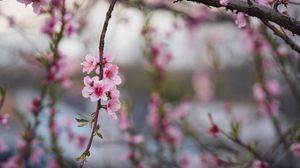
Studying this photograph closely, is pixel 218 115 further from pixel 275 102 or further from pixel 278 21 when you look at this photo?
pixel 278 21

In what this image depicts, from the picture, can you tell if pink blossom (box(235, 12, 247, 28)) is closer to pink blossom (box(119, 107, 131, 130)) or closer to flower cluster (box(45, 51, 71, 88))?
flower cluster (box(45, 51, 71, 88))

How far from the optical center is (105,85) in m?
1.70

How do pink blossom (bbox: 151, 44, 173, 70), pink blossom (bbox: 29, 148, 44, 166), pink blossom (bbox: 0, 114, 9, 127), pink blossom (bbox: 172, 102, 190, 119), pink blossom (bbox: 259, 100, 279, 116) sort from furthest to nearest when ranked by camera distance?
pink blossom (bbox: 172, 102, 190, 119) → pink blossom (bbox: 151, 44, 173, 70) → pink blossom (bbox: 259, 100, 279, 116) → pink blossom (bbox: 29, 148, 44, 166) → pink blossom (bbox: 0, 114, 9, 127)

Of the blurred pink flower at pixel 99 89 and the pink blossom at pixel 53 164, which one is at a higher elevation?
the pink blossom at pixel 53 164

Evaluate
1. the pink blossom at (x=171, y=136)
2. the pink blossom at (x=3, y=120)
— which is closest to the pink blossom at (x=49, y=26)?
the pink blossom at (x=3, y=120)

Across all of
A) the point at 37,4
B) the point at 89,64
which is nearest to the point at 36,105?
the point at 37,4

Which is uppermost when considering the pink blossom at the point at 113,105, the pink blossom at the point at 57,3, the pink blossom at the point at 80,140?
the pink blossom at the point at 57,3

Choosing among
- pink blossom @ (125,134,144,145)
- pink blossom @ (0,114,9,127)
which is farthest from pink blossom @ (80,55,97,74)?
pink blossom @ (125,134,144,145)

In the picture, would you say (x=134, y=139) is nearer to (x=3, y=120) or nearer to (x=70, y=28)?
(x=70, y=28)

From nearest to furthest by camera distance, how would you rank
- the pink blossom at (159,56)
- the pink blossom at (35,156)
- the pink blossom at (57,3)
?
the pink blossom at (57,3)
the pink blossom at (35,156)
the pink blossom at (159,56)

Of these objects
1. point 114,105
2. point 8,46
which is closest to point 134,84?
point 8,46

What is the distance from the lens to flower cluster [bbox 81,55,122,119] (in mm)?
1699

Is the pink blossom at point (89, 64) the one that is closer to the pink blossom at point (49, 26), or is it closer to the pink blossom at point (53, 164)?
the pink blossom at point (49, 26)

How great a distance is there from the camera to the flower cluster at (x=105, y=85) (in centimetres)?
170
